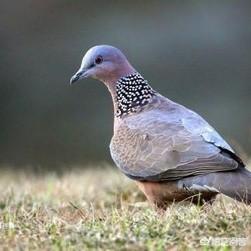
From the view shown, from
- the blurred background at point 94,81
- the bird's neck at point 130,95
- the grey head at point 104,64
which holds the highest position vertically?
the grey head at point 104,64

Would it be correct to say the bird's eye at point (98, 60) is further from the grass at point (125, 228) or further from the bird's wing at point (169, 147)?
the grass at point (125, 228)

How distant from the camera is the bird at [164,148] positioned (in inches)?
267

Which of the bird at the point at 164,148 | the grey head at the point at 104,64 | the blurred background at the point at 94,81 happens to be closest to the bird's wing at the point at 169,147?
the bird at the point at 164,148

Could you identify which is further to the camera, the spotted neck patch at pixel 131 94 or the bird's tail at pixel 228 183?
the spotted neck patch at pixel 131 94

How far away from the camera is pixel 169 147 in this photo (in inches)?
278

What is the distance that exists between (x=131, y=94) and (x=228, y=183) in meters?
1.32

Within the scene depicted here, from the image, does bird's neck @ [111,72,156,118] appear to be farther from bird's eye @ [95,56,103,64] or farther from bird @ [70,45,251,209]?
bird's eye @ [95,56,103,64]

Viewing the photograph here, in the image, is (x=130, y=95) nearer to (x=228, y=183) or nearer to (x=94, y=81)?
(x=228, y=183)

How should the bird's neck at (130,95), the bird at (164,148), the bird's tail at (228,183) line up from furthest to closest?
the bird's neck at (130,95) → the bird at (164,148) → the bird's tail at (228,183)

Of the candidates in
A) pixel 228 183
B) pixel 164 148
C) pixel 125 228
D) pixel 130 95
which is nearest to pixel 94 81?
pixel 130 95

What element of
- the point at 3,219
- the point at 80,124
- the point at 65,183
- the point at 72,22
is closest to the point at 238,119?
the point at 80,124

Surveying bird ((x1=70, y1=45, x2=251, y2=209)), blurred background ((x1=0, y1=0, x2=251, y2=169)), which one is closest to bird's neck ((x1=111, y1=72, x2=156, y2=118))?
bird ((x1=70, y1=45, x2=251, y2=209))

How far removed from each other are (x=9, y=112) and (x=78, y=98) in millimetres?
1136

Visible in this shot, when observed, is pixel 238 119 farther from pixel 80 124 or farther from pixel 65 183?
pixel 65 183
